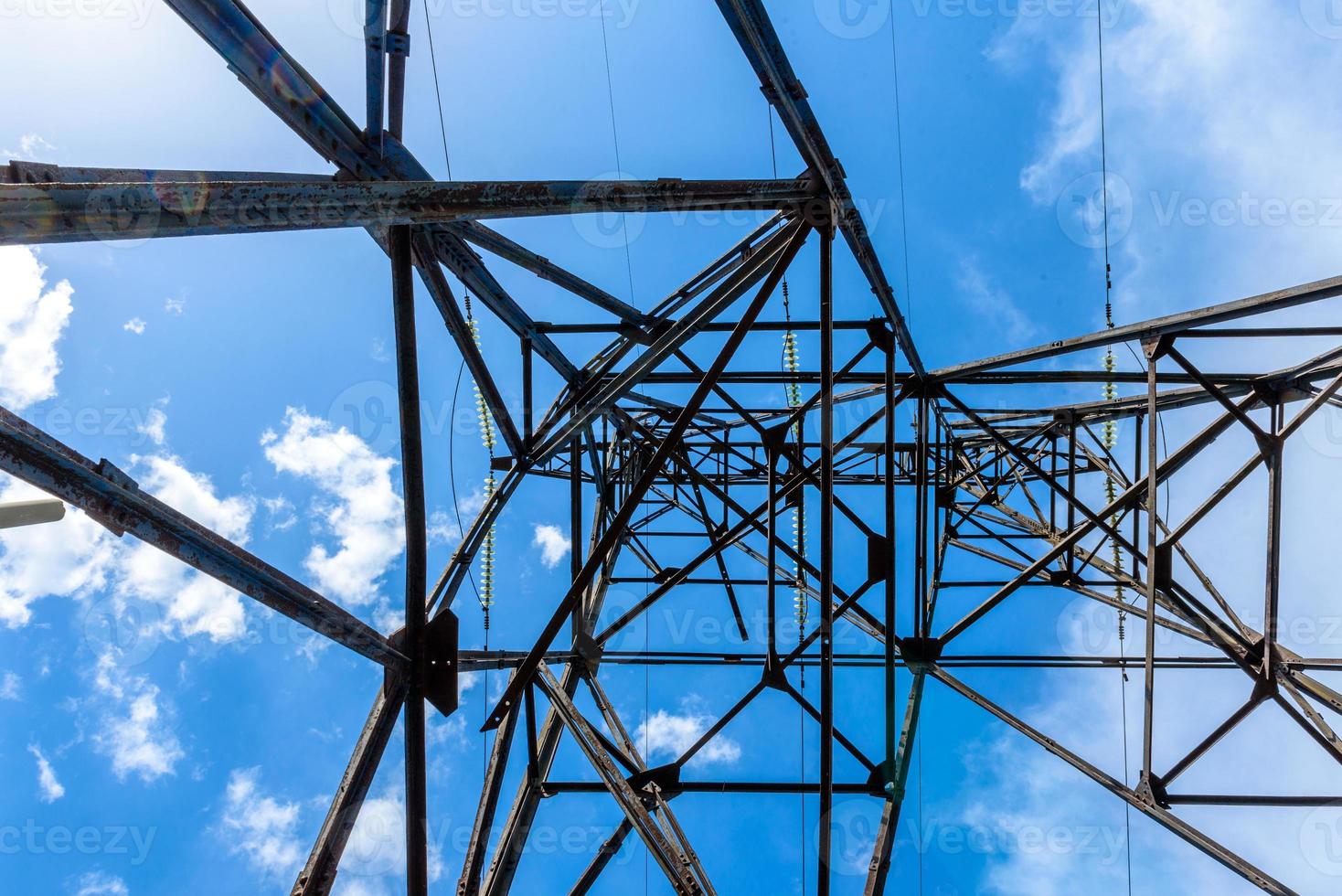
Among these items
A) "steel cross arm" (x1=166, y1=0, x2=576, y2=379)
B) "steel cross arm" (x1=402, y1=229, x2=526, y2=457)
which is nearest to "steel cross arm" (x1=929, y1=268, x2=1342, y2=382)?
"steel cross arm" (x1=402, y1=229, x2=526, y2=457)

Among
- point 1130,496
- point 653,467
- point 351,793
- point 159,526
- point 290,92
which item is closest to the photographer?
point 159,526

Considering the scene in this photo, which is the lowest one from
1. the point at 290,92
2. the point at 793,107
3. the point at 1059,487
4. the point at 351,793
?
the point at 351,793

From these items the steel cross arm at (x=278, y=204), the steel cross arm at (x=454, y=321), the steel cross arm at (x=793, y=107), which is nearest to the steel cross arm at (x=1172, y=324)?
the steel cross arm at (x=793, y=107)

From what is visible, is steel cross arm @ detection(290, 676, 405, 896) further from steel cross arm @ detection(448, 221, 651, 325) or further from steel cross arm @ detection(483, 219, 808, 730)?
steel cross arm @ detection(448, 221, 651, 325)

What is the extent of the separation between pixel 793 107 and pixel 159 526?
15.8ft

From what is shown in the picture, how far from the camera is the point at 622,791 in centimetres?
714

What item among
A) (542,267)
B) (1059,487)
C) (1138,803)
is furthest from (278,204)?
(1059,487)

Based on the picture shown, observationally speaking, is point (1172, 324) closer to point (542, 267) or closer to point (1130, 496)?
point (1130, 496)

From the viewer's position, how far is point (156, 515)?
364cm

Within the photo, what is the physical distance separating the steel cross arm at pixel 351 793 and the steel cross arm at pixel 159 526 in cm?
40

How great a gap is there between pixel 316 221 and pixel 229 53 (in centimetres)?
141

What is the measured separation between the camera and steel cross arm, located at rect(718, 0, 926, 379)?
4762 mm

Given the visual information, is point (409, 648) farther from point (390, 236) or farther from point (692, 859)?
point (692, 859)

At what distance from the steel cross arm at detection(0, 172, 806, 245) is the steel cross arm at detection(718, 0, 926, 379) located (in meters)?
0.88
